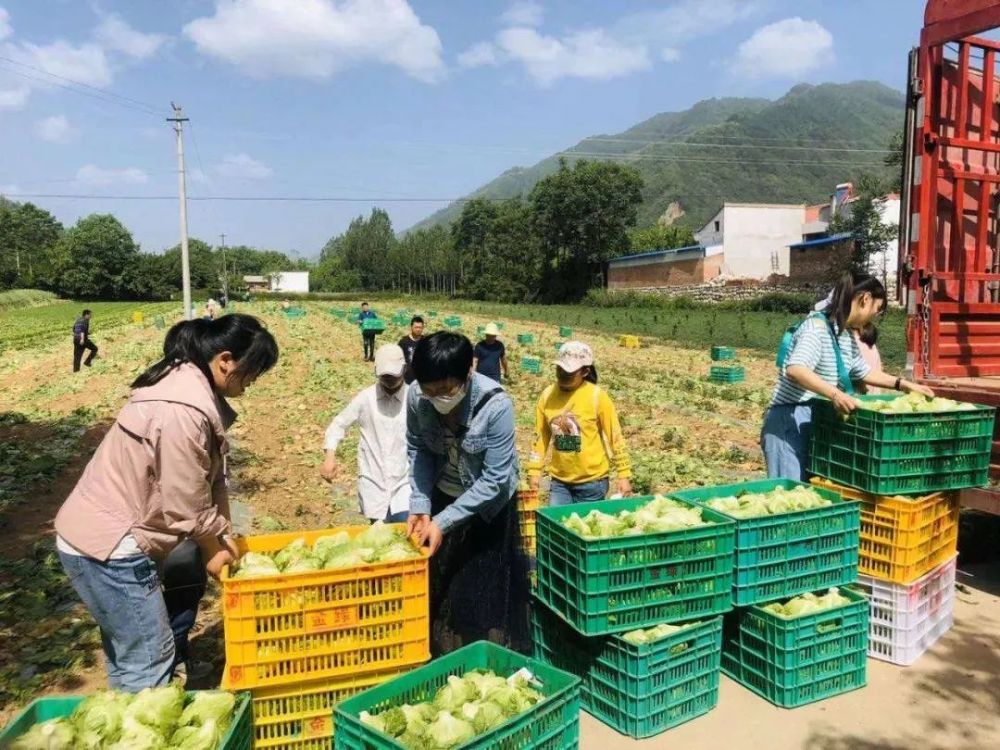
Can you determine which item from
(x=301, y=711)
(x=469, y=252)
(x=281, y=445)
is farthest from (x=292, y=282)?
(x=301, y=711)

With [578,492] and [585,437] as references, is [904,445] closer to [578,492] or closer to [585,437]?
[585,437]

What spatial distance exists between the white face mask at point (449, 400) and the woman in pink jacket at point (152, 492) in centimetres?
87

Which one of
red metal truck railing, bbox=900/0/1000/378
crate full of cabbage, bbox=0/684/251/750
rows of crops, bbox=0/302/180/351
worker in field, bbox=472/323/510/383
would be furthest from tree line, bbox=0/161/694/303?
crate full of cabbage, bbox=0/684/251/750

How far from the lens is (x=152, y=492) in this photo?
9.24 feet

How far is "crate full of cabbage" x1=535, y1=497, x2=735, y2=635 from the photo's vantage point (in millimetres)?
3439

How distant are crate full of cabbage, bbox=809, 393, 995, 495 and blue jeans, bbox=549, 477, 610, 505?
1383 millimetres

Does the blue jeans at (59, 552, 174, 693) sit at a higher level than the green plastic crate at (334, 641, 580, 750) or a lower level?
higher

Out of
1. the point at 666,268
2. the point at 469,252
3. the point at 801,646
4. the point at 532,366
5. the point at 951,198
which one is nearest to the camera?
the point at 801,646

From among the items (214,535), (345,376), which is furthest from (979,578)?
(345,376)

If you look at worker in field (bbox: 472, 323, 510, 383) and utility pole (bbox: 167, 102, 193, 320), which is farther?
utility pole (bbox: 167, 102, 193, 320)

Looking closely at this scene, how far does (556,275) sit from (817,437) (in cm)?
6766

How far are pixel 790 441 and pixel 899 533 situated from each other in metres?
0.85

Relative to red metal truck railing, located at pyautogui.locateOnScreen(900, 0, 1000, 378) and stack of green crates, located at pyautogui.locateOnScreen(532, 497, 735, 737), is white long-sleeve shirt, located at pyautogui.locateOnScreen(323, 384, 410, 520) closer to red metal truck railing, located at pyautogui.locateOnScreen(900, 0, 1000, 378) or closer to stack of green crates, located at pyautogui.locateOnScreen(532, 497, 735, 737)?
stack of green crates, located at pyautogui.locateOnScreen(532, 497, 735, 737)

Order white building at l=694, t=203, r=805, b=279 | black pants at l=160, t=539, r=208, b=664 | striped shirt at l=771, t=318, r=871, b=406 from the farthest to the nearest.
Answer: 1. white building at l=694, t=203, r=805, b=279
2. striped shirt at l=771, t=318, r=871, b=406
3. black pants at l=160, t=539, r=208, b=664
